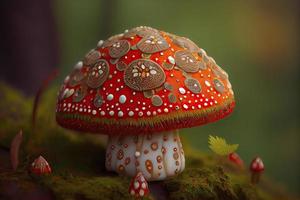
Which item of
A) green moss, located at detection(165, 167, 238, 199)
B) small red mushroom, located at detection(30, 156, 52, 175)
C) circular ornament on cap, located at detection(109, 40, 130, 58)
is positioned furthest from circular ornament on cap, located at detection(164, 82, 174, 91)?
small red mushroom, located at detection(30, 156, 52, 175)

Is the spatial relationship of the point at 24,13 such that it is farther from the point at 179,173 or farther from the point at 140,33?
the point at 179,173

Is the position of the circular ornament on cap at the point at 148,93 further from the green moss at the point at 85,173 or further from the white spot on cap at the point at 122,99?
the green moss at the point at 85,173

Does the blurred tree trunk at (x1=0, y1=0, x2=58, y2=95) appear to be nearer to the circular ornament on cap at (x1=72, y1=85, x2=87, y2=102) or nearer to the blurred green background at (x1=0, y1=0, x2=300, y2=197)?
the blurred green background at (x1=0, y1=0, x2=300, y2=197)

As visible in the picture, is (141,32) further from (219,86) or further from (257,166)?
(257,166)

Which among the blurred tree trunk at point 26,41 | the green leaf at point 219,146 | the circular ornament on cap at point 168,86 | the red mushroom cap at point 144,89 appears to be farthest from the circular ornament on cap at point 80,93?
the blurred tree trunk at point 26,41

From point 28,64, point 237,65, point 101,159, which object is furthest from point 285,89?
point 101,159

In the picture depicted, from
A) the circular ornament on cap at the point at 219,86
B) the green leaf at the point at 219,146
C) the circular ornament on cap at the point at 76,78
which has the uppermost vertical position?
the circular ornament on cap at the point at 76,78
